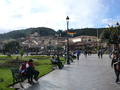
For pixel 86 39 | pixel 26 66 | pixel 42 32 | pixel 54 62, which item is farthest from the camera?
pixel 42 32

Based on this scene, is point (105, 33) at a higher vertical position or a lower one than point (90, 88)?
higher

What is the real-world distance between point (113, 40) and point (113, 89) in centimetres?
4076

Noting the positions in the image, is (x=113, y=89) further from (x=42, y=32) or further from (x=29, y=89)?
(x=42, y=32)

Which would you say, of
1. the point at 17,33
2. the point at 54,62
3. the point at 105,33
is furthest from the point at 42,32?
the point at 54,62

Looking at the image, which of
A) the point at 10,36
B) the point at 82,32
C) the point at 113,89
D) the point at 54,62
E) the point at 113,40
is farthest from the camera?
the point at 10,36

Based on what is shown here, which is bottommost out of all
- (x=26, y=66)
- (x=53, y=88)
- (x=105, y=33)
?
(x=53, y=88)

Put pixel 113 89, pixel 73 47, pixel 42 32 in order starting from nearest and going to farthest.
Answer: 1. pixel 113 89
2. pixel 73 47
3. pixel 42 32

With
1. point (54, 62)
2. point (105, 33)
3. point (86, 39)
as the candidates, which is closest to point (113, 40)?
point (105, 33)

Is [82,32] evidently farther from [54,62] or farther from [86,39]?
[54,62]

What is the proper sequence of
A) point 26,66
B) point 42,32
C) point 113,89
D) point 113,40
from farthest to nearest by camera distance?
point 42,32
point 113,40
point 26,66
point 113,89

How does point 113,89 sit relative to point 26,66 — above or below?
below

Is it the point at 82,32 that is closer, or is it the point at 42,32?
the point at 82,32

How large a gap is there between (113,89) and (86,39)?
113 meters

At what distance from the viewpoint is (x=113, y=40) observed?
45.6m
